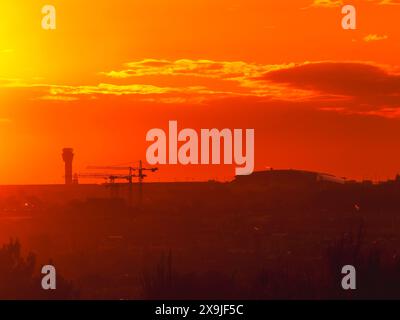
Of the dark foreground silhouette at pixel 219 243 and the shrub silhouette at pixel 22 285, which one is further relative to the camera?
the dark foreground silhouette at pixel 219 243

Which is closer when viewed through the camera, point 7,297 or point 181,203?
point 7,297

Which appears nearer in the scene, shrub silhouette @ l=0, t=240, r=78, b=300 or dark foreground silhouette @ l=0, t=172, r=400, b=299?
shrub silhouette @ l=0, t=240, r=78, b=300

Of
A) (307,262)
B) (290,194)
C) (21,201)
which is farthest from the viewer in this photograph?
(21,201)

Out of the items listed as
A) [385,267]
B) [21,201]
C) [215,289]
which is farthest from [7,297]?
[21,201]

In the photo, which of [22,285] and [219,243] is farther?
[219,243]

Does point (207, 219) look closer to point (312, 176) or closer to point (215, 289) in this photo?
point (312, 176)

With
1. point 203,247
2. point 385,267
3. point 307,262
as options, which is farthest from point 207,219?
point 385,267

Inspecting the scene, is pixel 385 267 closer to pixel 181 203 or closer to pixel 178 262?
pixel 178 262

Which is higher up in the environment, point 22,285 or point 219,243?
point 22,285
